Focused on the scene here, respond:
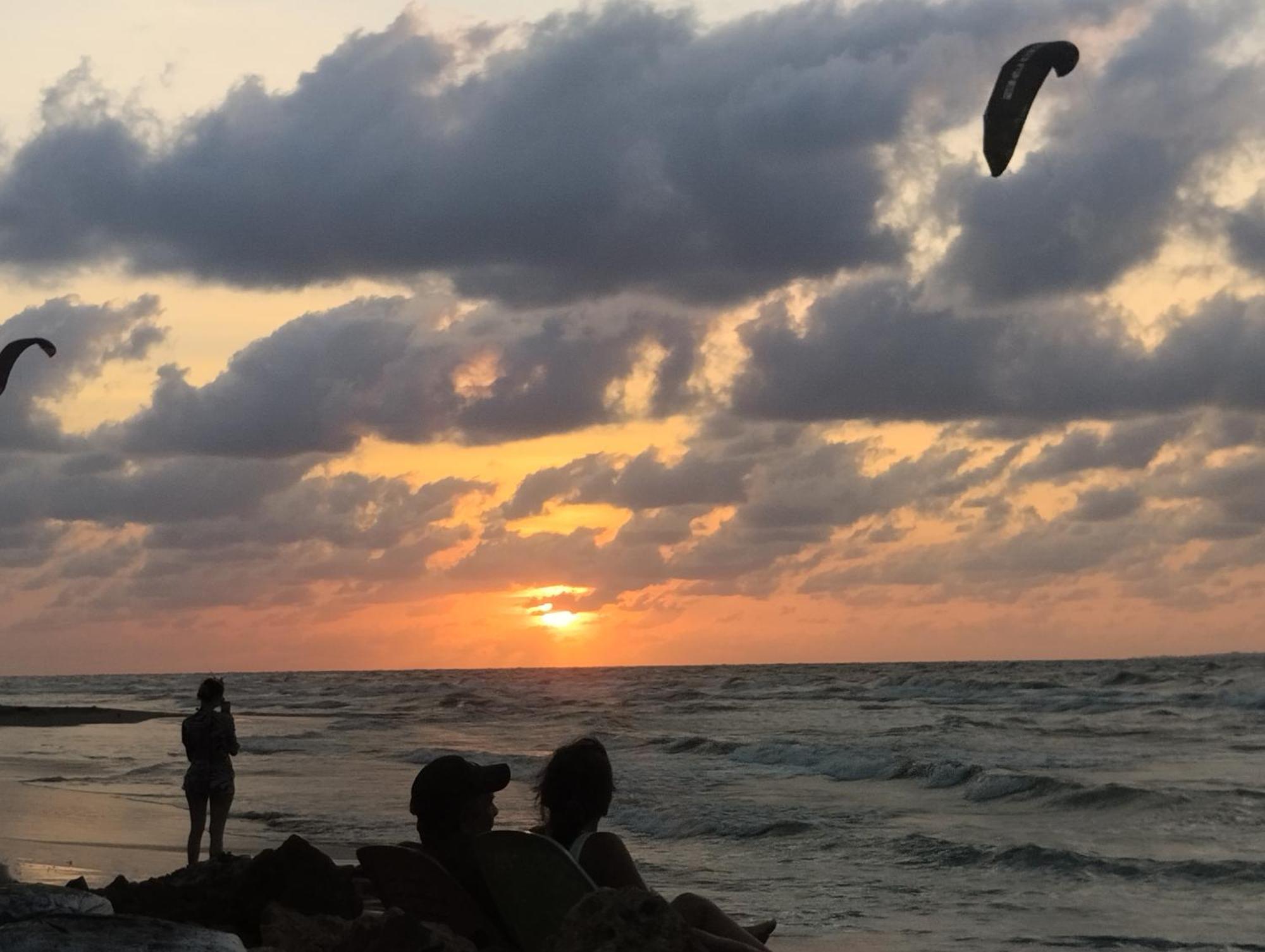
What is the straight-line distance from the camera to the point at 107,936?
4.91 metres

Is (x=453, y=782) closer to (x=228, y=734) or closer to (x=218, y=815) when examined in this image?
(x=228, y=734)

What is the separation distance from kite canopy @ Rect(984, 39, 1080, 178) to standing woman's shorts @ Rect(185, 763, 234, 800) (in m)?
7.65

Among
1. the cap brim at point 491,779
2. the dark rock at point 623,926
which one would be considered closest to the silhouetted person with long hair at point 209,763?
the cap brim at point 491,779

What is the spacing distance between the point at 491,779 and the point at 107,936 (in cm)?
170

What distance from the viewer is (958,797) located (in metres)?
21.5

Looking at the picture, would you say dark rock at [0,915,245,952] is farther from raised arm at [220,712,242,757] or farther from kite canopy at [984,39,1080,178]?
raised arm at [220,712,242,757]

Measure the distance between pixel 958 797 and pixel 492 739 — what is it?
17.4 m

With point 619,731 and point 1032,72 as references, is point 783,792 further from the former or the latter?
point 619,731

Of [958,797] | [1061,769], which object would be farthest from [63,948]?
[1061,769]

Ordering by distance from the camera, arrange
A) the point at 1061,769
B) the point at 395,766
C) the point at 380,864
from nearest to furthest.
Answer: the point at 380,864 < the point at 1061,769 < the point at 395,766

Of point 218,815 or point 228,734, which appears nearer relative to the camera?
point 228,734

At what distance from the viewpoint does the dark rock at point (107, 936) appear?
4828 mm

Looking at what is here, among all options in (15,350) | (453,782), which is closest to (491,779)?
(453,782)

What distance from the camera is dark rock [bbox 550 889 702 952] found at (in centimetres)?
503
